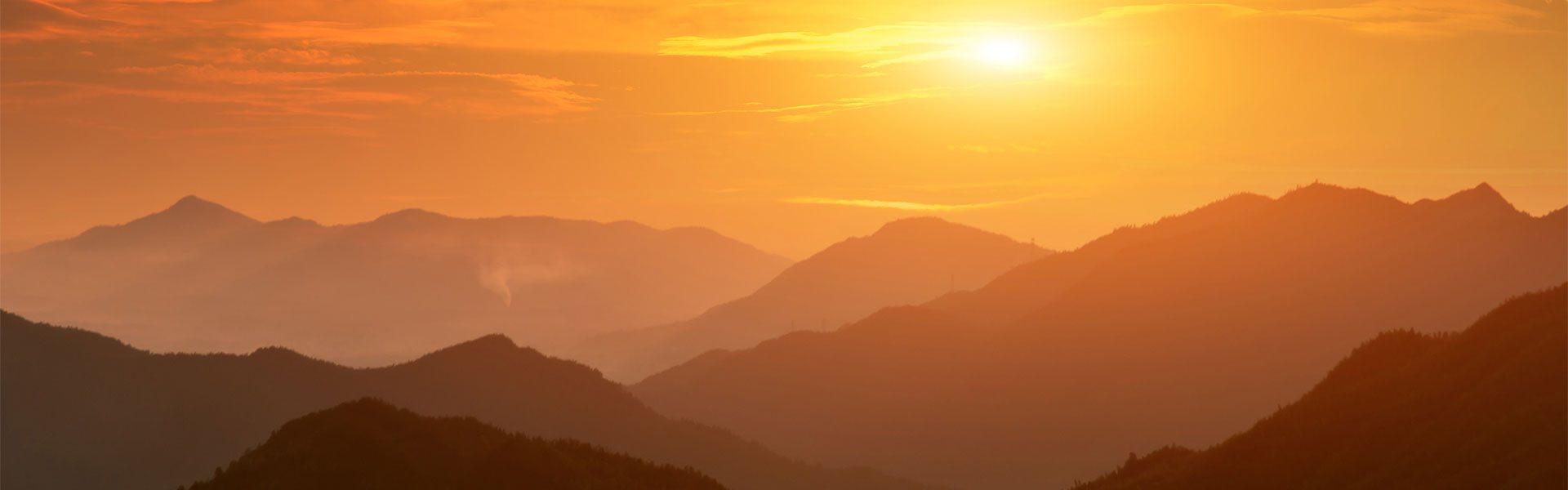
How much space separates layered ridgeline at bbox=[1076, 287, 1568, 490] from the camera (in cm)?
4316

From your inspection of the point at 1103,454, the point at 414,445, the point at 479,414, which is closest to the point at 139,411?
the point at 479,414

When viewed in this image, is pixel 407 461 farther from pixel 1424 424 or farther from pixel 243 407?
pixel 243 407

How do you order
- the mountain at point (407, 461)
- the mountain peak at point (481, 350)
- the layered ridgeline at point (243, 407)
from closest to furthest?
1. the mountain at point (407, 461)
2. the layered ridgeline at point (243, 407)
3. the mountain peak at point (481, 350)

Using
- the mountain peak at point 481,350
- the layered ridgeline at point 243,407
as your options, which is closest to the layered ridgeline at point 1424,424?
the layered ridgeline at point 243,407

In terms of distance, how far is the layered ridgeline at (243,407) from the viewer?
488 ft

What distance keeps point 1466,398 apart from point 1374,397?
5254 millimetres

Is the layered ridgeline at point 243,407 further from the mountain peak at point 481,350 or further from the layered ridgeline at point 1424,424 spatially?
the layered ridgeline at point 1424,424

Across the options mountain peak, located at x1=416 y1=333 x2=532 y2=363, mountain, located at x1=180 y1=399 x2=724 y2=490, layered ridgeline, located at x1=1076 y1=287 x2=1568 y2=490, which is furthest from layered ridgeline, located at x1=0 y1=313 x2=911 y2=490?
layered ridgeline, located at x1=1076 y1=287 x2=1568 y2=490

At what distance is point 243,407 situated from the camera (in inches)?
6014

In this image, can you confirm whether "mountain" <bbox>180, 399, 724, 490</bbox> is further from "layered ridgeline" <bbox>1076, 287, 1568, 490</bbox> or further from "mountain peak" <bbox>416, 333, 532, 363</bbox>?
"mountain peak" <bbox>416, 333, 532, 363</bbox>

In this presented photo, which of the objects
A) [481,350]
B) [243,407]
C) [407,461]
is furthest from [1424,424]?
Result: [243,407]

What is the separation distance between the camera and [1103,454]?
628ft

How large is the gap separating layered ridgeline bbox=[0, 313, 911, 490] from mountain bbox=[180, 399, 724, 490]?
77429mm

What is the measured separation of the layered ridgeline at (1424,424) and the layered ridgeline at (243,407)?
3770 inches
